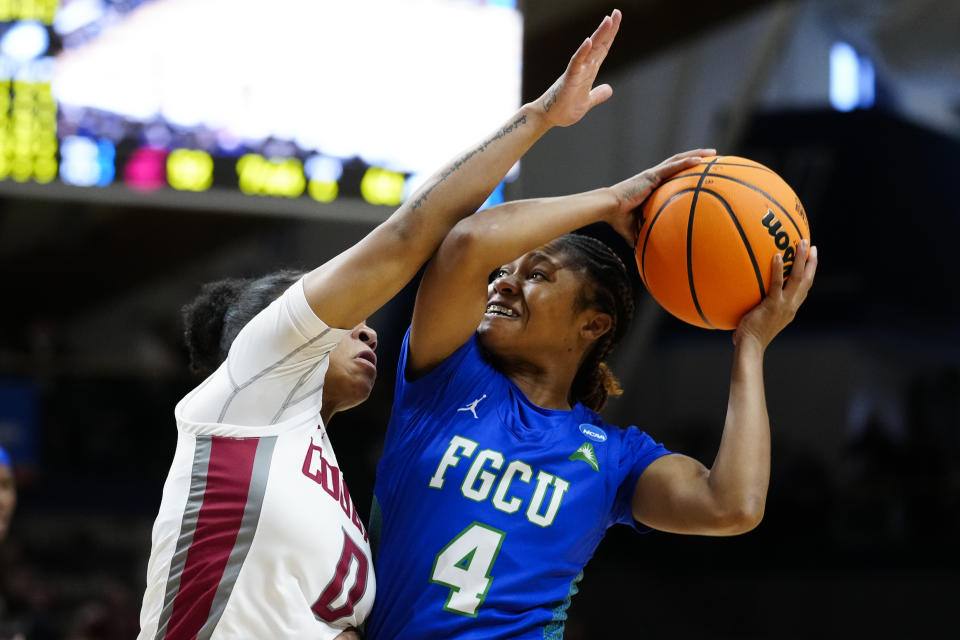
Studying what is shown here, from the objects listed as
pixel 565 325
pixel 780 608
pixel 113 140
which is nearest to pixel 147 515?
pixel 113 140

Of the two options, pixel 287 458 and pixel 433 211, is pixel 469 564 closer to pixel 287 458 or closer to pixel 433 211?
pixel 287 458

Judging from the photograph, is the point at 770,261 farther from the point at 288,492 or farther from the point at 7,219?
the point at 7,219

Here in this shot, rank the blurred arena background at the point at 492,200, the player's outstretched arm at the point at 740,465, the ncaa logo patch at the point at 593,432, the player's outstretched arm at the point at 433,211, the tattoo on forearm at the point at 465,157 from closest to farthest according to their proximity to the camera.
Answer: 1. the player's outstretched arm at the point at 433,211
2. the tattoo on forearm at the point at 465,157
3. the player's outstretched arm at the point at 740,465
4. the ncaa logo patch at the point at 593,432
5. the blurred arena background at the point at 492,200

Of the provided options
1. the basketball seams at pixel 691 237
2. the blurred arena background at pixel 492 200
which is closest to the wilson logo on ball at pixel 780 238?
the basketball seams at pixel 691 237

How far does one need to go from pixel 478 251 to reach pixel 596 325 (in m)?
0.54

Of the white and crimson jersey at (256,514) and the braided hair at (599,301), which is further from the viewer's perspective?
the braided hair at (599,301)

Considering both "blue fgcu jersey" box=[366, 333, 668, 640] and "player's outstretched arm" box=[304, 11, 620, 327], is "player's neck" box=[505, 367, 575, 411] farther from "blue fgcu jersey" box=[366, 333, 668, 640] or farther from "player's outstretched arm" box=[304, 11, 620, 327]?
"player's outstretched arm" box=[304, 11, 620, 327]

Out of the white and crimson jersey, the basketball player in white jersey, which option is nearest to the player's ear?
the basketball player in white jersey

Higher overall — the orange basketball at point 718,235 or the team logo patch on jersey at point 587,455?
the orange basketball at point 718,235

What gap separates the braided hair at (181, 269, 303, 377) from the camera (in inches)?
95.5

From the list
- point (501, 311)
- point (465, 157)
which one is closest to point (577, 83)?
point (465, 157)

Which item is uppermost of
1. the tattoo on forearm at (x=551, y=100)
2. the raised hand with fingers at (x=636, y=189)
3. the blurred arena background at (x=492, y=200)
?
the tattoo on forearm at (x=551, y=100)

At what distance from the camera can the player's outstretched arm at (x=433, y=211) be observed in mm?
2135

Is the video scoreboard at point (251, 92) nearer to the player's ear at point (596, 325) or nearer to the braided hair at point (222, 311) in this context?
the braided hair at point (222, 311)
